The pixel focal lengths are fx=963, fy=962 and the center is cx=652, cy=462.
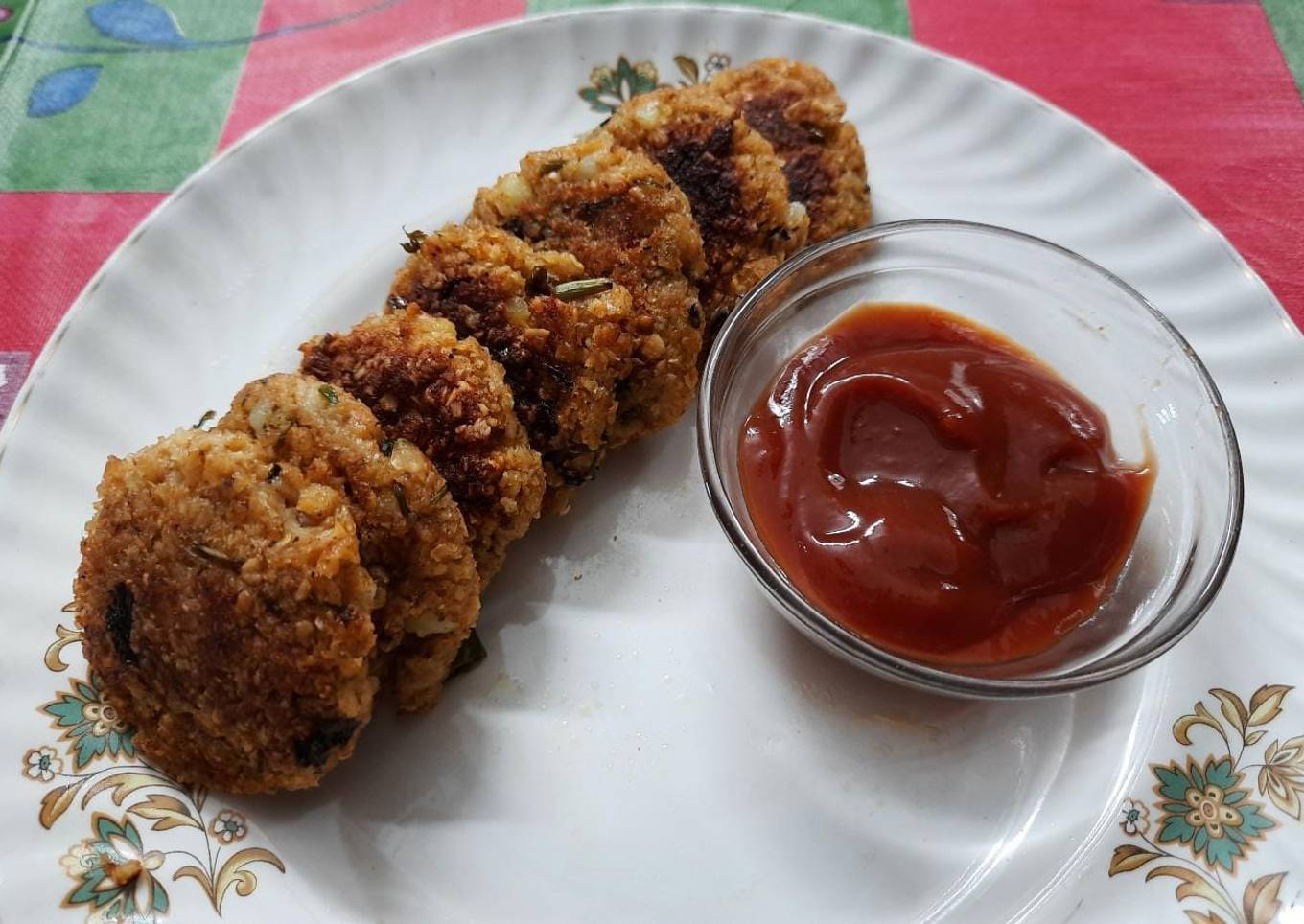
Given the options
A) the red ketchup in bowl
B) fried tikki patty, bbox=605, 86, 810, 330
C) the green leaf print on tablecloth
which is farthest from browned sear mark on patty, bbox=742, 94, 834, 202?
the green leaf print on tablecloth

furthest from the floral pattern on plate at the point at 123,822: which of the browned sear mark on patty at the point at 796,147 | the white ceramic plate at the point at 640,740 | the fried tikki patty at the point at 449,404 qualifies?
the browned sear mark on patty at the point at 796,147

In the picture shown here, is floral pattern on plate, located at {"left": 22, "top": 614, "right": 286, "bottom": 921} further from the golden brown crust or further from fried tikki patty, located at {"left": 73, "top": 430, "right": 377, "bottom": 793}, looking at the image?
the golden brown crust

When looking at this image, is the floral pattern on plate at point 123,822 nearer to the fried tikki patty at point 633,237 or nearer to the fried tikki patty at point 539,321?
the fried tikki patty at point 539,321

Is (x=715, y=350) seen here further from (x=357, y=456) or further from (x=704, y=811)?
(x=704, y=811)

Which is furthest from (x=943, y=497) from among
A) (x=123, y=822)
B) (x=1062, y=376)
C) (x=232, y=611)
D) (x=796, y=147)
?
(x=123, y=822)

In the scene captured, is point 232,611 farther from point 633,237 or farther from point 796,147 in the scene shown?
point 796,147

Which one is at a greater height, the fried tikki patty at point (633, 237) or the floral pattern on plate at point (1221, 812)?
the fried tikki patty at point (633, 237)

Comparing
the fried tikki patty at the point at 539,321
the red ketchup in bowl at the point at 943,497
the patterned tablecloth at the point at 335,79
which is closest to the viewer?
the red ketchup in bowl at the point at 943,497

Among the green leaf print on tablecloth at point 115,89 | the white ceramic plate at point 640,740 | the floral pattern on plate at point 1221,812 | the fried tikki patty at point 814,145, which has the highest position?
the green leaf print on tablecloth at point 115,89
